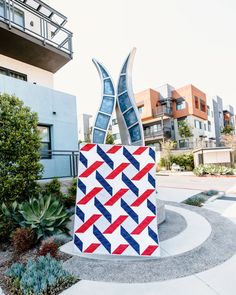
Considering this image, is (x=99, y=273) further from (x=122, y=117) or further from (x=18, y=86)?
(x=18, y=86)

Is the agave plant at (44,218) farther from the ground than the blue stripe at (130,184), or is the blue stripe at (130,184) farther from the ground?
the blue stripe at (130,184)

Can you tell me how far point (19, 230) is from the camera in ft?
12.9

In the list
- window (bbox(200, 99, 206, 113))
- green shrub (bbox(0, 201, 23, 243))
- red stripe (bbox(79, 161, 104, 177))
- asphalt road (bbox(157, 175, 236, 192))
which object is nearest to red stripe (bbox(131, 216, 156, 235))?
red stripe (bbox(79, 161, 104, 177))

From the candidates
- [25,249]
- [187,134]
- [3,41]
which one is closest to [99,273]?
[25,249]

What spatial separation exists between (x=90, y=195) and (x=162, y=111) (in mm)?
30301

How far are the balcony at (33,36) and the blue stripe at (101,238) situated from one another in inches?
371

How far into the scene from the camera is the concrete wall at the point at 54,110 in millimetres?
8391

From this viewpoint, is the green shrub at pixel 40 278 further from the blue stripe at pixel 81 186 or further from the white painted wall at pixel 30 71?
the white painted wall at pixel 30 71

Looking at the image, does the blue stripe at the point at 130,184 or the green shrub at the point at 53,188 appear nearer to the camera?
the blue stripe at the point at 130,184

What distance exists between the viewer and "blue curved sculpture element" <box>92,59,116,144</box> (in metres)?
7.66

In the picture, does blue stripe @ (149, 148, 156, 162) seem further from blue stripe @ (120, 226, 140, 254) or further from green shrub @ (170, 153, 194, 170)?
green shrub @ (170, 153, 194, 170)

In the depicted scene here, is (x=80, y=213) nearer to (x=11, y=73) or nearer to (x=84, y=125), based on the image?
(x=11, y=73)

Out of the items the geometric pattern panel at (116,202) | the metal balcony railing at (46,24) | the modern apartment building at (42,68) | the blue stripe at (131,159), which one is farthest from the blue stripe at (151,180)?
the metal balcony railing at (46,24)

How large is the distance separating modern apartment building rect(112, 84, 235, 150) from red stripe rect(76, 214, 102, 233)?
28955 millimetres
